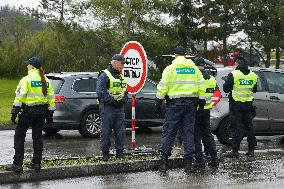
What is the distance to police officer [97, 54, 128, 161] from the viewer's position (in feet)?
33.1

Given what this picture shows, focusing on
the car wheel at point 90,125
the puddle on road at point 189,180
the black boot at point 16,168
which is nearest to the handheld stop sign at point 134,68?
the puddle on road at point 189,180

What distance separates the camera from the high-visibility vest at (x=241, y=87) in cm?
1111

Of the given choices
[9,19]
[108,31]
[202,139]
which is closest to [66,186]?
[202,139]

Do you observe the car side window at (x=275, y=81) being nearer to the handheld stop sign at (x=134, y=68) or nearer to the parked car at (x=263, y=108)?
the parked car at (x=263, y=108)

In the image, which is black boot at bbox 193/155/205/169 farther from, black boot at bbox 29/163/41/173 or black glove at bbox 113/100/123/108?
black boot at bbox 29/163/41/173

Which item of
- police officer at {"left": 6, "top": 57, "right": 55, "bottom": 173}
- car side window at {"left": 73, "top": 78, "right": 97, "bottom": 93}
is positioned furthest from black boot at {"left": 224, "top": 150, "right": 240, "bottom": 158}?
car side window at {"left": 73, "top": 78, "right": 97, "bottom": 93}

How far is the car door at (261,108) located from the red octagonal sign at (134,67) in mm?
3591

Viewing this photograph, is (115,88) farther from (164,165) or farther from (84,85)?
(84,85)

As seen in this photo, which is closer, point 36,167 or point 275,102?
point 36,167

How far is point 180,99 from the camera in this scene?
9516 millimetres

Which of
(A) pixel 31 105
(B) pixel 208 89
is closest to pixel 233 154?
(B) pixel 208 89

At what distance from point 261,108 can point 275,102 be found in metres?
0.37

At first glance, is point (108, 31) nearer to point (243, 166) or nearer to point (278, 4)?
point (278, 4)

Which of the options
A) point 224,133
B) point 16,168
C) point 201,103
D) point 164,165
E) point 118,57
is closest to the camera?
point 16,168
